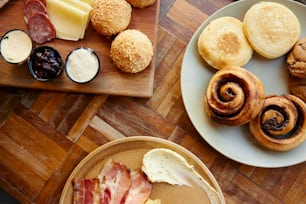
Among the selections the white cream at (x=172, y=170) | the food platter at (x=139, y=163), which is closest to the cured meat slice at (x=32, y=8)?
the food platter at (x=139, y=163)

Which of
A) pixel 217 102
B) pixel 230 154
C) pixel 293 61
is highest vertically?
pixel 293 61

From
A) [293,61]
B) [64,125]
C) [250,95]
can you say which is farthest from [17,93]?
[293,61]

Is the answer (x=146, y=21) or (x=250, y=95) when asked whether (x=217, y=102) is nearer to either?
(x=250, y=95)

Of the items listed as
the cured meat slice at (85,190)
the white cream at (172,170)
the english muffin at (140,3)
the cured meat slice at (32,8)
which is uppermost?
the english muffin at (140,3)

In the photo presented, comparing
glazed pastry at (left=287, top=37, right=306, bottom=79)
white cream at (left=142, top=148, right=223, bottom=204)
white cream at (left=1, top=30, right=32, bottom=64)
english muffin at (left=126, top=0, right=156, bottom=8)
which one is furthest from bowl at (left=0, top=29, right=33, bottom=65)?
glazed pastry at (left=287, top=37, right=306, bottom=79)

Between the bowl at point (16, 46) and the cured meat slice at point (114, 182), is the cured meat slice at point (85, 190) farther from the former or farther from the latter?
the bowl at point (16, 46)

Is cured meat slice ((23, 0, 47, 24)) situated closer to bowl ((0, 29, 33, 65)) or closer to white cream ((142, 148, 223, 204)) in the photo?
bowl ((0, 29, 33, 65))

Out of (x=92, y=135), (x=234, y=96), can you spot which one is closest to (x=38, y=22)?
(x=92, y=135)

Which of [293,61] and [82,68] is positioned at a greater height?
[293,61]
